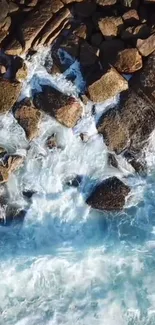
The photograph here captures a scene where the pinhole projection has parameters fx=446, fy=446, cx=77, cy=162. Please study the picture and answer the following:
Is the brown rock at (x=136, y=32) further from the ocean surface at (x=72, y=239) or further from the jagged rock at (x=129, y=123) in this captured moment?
the ocean surface at (x=72, y=239)

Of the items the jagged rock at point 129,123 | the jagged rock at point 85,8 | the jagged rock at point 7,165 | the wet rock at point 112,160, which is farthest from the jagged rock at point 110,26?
the jagged rock at point 7,165

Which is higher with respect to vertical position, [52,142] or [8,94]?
[8,94]

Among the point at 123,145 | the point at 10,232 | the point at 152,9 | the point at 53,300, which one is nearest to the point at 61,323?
the point at 53,300

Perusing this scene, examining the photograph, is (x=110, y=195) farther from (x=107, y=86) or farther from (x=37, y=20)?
(x=37, y=20)

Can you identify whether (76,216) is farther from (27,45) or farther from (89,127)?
(27,45)

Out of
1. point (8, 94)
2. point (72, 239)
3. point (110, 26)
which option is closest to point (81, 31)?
point (110, 26)

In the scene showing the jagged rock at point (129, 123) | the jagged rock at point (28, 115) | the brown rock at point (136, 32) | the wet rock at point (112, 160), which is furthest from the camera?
the wet rock at point (112, 160)

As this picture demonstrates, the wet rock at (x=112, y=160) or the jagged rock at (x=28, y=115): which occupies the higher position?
the jagged rock at (x=28, y=115)
